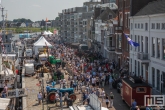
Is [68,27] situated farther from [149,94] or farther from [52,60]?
[149,94]

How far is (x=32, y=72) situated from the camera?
48.7 meters

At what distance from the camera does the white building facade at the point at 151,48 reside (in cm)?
3241

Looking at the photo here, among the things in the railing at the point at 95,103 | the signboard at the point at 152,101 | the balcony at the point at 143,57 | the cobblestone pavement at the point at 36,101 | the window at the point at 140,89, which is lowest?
the cobblestone pavement at the point at 36,101

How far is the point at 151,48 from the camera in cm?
3569

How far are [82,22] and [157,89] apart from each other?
85184mm

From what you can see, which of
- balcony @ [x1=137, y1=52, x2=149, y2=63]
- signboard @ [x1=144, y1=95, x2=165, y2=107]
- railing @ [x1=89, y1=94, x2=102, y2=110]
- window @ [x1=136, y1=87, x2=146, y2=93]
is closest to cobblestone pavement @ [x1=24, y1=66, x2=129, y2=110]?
signboard @ [x1=144, y1=95, x2=165, y2=107]

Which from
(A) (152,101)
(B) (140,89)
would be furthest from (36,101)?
(A) (152,101)

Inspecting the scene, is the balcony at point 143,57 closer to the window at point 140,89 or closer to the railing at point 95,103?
the window at point 140,89

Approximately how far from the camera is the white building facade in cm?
3241

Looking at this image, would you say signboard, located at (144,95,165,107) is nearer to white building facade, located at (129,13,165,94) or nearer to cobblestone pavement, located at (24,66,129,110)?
cobblestone pavement, located at (24,66,129,110)

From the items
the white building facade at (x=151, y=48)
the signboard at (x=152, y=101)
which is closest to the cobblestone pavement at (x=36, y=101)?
the signboard at (x=152, y=101)

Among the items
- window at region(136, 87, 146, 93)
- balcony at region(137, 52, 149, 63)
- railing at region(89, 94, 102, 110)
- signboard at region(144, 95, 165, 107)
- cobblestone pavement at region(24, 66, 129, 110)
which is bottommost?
cobblestone pavement at region(24, 66, 129, 110)

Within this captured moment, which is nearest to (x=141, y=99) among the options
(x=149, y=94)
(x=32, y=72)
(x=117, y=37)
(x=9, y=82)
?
(x=149, y=94)

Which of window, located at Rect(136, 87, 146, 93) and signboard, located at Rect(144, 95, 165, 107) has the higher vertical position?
window, located at Rect(136, 87, 146, 93)
